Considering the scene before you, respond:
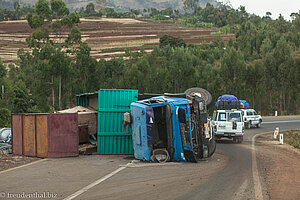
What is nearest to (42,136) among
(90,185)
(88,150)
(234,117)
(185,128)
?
(88,150)

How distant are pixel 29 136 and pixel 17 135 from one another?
104 centimetres

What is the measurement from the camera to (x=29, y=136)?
17.2 meters

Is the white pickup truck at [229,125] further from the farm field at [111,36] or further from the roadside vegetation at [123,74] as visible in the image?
the farm field at [111,36]

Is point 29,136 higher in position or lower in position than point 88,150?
higher

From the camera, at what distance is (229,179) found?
11391mm

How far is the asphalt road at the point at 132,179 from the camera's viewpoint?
9.48 m

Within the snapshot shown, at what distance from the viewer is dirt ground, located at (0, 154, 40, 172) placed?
576 inches

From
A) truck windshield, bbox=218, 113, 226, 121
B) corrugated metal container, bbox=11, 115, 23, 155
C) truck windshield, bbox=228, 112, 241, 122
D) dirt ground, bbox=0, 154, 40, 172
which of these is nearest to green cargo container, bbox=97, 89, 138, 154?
dirt ground, bbox=0, 154, 40, 172

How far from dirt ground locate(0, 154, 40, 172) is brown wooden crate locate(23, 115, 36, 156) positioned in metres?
0.35

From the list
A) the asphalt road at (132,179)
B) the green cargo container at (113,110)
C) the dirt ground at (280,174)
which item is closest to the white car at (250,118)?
the dirt ground at (280,174)

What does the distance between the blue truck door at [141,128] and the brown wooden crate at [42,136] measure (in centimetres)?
393

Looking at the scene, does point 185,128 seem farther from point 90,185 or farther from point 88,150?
point 88,150

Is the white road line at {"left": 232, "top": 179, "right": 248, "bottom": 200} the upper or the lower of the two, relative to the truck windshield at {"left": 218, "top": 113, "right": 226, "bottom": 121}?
upper

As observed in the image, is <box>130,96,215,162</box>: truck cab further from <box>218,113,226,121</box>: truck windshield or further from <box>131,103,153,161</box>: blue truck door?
<box>218,113,226,121</box>: truck windshield
